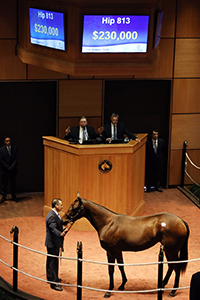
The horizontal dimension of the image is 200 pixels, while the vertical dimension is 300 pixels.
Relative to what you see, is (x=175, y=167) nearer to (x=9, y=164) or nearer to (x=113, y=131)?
(x=113, y=131)

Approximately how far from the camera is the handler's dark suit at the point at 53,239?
8.31 m

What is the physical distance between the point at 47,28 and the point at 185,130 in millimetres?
4557

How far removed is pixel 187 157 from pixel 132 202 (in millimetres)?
2632

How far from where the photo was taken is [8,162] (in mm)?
12055

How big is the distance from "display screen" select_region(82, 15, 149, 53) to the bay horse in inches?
127

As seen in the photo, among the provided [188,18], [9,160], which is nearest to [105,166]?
[9,160]

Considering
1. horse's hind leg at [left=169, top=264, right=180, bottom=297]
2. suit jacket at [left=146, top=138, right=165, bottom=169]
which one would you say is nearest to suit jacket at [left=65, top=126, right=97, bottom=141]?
suit jacket at [left=146, top=138, right=165, bottom=169]

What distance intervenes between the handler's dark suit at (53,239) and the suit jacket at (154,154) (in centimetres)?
498

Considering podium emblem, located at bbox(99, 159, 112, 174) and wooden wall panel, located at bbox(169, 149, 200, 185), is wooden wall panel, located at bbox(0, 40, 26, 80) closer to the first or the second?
podium emblem, located at bbox(99, 159, 112, 174)

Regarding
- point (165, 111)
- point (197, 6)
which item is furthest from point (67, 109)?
point (197, 6)

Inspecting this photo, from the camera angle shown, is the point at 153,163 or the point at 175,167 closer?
the point at 153,163

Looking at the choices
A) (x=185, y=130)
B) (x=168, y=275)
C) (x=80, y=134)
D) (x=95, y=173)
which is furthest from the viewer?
(x=185, y=130)

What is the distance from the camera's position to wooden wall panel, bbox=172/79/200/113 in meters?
13.1

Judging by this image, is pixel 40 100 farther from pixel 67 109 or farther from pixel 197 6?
pixel 197 6
